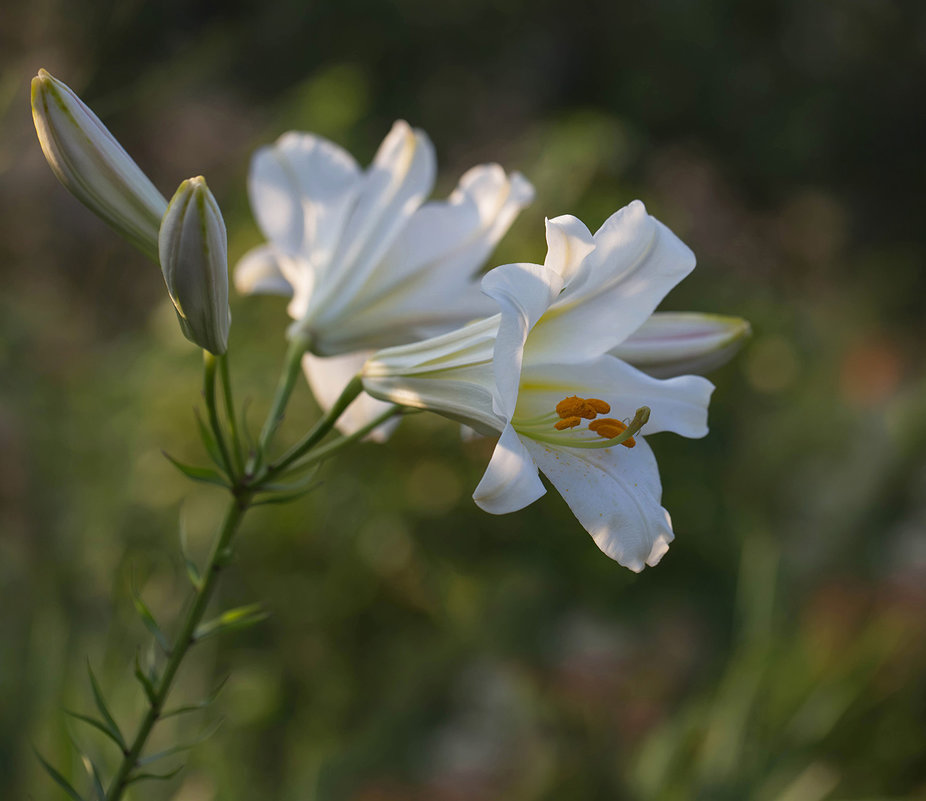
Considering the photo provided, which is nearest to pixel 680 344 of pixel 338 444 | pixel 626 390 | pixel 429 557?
pixel 626 390

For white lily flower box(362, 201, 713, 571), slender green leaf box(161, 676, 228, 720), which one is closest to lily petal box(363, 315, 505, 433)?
white lily flower box(362, 201, 713, 571)

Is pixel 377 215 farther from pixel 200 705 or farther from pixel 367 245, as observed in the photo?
pixel 200 705

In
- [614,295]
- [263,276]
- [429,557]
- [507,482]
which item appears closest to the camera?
[507,482]

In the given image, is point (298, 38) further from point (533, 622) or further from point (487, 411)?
point (487, 411)

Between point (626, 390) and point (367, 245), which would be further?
point (367, 245)

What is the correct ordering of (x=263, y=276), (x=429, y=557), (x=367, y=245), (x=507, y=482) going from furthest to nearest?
(x=429, y=557), (x=263, y=276), (x=367, y=245), (x=507, y=482)

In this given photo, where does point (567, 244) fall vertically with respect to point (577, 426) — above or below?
above

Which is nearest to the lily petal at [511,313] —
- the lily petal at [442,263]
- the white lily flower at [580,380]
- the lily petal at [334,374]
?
the white lily flower at [580,380]

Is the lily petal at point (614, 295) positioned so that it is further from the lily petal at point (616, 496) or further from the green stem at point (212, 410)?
the green stem at point (212, 410)

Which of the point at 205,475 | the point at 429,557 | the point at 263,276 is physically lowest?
the point at 429,557
